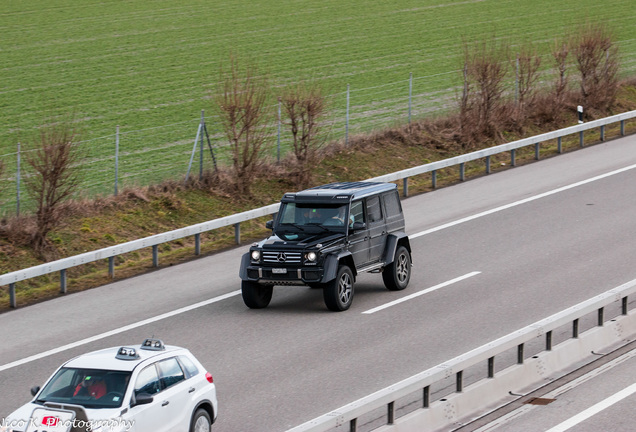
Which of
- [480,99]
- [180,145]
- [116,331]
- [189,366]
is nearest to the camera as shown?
[189,366]

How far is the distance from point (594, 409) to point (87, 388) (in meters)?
5.83

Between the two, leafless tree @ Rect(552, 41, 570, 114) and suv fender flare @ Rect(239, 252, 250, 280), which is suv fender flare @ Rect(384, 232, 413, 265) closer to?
suv fender flare @ Rect(239, 252, 250, 280)

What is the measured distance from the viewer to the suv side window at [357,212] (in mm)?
17484

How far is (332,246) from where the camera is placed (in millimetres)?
16750

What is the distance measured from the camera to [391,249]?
705 inches

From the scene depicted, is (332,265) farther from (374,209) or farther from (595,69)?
(595,69)

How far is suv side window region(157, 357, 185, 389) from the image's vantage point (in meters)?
10.6

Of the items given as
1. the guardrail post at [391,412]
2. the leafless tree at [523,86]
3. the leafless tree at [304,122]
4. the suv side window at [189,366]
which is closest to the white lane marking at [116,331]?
the suv side window at [189,366]

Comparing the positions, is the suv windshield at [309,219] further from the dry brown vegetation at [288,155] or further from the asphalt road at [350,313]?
the dry brown vegetation at [288,155]

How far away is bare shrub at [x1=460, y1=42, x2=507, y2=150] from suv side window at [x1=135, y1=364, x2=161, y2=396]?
20.7 m

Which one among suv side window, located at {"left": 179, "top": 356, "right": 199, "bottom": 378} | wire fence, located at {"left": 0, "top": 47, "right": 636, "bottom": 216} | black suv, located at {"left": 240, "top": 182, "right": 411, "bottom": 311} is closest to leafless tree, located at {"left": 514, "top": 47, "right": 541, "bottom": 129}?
wire fence, located at {"left": 0, "top": 47, "right": 636, "bottom": 216}

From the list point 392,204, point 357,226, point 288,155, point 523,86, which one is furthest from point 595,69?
point 357,226

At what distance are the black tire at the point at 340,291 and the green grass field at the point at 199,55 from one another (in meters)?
8.24

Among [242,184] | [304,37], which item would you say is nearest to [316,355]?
[242,184]
